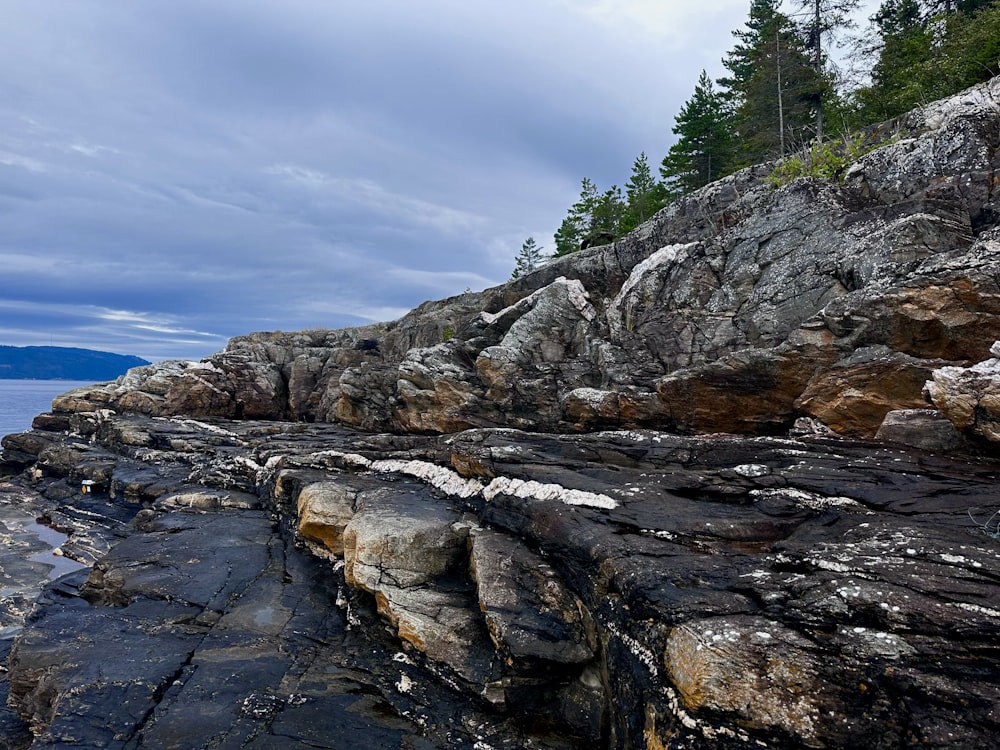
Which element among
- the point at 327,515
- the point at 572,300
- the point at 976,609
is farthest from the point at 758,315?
the point at 327,515

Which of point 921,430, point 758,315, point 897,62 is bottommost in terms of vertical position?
point 921,430

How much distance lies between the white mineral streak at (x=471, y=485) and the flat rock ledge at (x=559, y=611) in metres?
0.07

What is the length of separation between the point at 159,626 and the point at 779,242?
67.5 ft

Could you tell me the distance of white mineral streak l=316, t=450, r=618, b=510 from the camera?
407 inches

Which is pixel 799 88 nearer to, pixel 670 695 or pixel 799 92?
pixel 799 92

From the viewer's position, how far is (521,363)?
22547 mm

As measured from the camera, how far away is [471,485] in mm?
13273

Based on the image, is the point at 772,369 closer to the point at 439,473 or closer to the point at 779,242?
the point at 779,242

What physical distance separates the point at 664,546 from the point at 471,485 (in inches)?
232

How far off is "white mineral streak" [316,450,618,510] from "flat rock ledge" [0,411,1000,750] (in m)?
0.07

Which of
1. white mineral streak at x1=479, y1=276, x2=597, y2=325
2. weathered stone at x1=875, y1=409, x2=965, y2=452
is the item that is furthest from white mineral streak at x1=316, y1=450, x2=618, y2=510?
white mineral streak at x1=479, y1=276, x2=597, y2=325

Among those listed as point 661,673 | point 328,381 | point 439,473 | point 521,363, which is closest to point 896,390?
point 661,673

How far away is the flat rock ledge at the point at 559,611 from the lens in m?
5.96

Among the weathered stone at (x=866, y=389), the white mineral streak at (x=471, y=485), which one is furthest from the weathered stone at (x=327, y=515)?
the weathered stone at (x=866, y=389)
